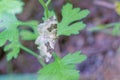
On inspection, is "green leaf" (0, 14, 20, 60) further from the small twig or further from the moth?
the small twig

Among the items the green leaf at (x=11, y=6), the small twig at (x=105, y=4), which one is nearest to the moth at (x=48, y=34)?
the green leaf at (x=11, y=6)

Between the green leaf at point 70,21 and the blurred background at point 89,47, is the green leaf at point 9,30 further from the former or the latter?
the blurred background at point 89,47

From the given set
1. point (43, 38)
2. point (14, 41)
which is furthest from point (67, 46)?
point (43, 38)

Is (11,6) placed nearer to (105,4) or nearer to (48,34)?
(48,34)

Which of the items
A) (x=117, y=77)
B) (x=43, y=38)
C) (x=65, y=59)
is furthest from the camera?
(x=117, y=77)

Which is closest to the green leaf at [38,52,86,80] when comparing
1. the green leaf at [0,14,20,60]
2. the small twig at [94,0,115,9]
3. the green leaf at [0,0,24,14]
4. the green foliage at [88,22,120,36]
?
the green leaf at [0,14,20,60]

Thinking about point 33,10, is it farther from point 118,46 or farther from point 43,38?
point 43,38
